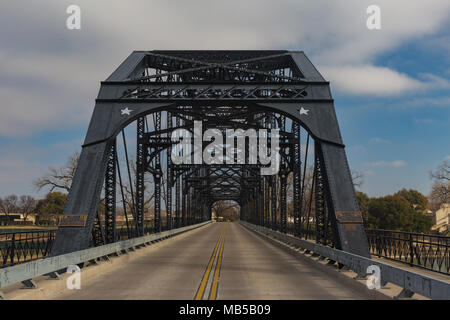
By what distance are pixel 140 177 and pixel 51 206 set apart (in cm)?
6933

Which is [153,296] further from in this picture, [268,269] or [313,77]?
[313,77]

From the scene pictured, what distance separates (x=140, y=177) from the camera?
89.9ft

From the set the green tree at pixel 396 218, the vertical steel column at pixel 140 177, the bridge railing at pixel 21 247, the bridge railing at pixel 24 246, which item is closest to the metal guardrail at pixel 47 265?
the bridge railing at pixel 24 246

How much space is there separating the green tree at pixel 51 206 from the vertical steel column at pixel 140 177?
64.5m

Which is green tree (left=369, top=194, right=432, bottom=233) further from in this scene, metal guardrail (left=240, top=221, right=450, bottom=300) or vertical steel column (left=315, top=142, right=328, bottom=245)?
metal guardrail (left=240, top=221, right=450, bottom=300)

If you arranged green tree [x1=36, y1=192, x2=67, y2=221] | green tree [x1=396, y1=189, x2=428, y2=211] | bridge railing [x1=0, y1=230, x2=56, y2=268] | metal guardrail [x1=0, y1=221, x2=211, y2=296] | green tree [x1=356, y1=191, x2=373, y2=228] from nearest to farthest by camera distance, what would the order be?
1. metal guardrail [x1=0, y1=221, x2=211, y2=296]
2. bridge railing [x1=0, y1=230, x2=56, y2=268]
3. green tree [x1=356, y1=191, x2=373, y2=228]
4. green tree [x1=36, y1=192, x2=67, y2=221]
5. green tree [x1=396, y1=189, x2=428, y2=211]

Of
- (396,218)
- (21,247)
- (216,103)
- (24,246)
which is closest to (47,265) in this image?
(21,247)

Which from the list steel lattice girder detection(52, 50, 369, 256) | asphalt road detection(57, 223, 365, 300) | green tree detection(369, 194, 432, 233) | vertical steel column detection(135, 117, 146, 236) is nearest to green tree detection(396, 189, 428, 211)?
Result: green tree detection(369, 194, 432, 233)

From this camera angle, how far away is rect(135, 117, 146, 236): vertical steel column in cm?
2648

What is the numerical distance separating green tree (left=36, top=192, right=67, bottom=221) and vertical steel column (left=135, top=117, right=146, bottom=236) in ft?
212

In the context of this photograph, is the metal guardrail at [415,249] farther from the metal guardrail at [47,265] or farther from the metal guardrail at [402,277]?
the metal guardrail at [47,265]

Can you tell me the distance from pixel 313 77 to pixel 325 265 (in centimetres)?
841
